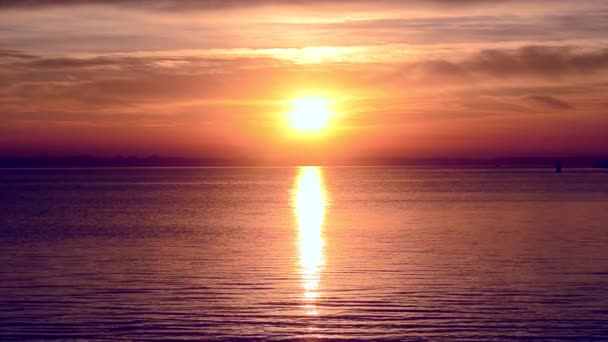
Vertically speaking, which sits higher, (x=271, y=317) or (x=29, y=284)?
(x=29, y=284)

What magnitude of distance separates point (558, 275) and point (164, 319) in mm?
16623

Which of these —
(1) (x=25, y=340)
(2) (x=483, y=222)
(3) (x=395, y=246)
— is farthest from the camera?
(2) (x=483, y=222)

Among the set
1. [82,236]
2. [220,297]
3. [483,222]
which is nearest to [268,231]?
[82,236]

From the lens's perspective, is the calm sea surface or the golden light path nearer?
the calm sea surface

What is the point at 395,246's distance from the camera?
44906 mm

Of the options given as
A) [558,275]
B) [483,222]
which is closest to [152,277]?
[558,275]

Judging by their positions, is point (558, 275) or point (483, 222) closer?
point (558, 275)

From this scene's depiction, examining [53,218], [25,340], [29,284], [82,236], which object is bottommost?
[25,340]

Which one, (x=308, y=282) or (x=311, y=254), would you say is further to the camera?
(x=311, y=254)

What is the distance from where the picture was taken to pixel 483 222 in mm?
63062

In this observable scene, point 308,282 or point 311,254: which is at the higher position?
point 311,254

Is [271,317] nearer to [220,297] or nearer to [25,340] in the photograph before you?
[220,297]

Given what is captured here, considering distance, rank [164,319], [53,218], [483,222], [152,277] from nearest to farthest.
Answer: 1. [164,319]
2. [152,277]
3. [483,222]
4. [53,218]

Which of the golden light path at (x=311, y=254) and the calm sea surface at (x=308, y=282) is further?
the golden light path at (x=311, y=254)
